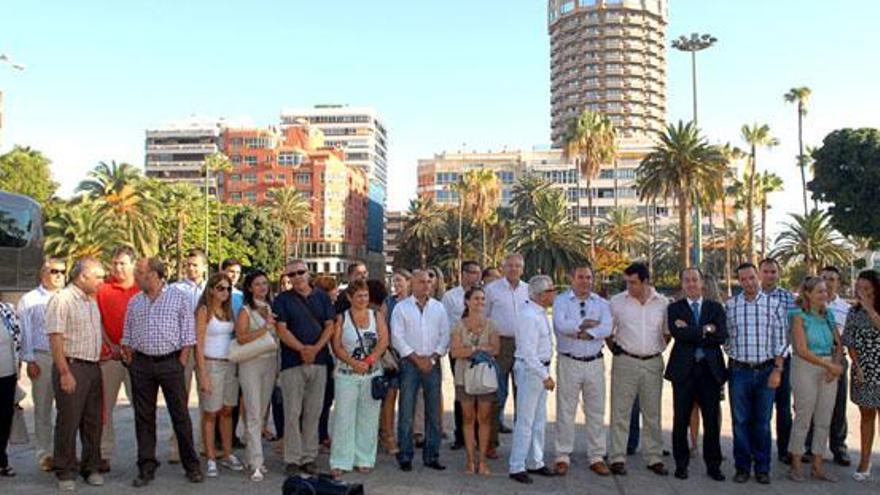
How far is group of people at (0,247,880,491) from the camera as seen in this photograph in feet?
22.0

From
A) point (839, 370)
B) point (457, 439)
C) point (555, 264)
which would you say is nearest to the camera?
point (839, 370)

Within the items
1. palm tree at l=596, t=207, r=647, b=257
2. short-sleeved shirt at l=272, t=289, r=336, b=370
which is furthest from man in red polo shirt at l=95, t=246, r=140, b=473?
palm tree at l=596, t=207, r=647, b=257

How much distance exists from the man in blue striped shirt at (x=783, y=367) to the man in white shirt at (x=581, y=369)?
153 cm

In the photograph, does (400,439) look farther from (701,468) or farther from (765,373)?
(765,373)

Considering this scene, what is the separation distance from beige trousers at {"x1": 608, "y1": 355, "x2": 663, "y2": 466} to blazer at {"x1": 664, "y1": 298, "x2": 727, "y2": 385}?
0.19 meters

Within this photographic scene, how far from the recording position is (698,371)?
7.02 meters

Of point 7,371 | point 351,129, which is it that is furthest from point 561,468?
point 351,129

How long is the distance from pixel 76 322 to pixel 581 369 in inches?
176

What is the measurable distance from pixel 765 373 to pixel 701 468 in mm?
1154

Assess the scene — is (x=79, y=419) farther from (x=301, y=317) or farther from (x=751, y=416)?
(x=751, y=416)

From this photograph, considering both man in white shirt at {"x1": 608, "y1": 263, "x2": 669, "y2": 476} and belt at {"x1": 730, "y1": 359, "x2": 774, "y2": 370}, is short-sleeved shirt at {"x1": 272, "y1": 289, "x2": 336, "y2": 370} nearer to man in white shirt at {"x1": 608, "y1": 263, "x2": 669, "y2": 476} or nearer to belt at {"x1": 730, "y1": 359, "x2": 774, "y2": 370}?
man in white shirt at {"x1": 608, "y1": 263, "x2": 669, "y2": 476}

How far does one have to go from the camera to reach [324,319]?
696 cm

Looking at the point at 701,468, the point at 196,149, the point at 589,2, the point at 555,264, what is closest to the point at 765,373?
the point at 701,468

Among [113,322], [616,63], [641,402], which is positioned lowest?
[641,402]
